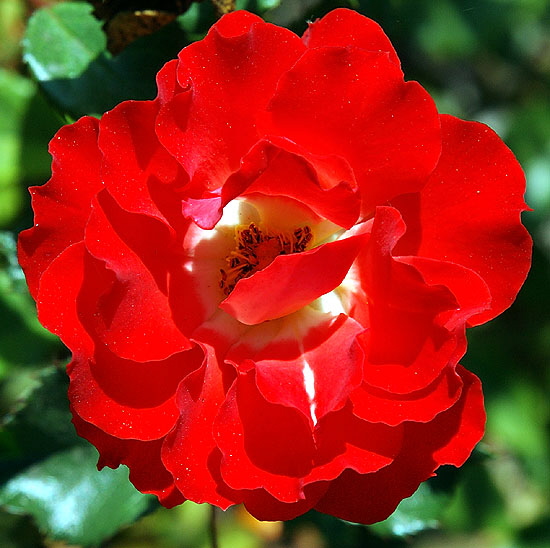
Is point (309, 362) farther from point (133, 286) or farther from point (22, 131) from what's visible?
point (22, 131)

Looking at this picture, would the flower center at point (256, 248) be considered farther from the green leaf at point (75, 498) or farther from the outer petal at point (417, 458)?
the green leaf at point (75, 498)

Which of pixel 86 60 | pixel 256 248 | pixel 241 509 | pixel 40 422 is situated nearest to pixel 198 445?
pixel 256 248

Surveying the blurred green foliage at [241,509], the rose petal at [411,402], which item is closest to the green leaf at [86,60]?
the blurred green foliage at [241,509]

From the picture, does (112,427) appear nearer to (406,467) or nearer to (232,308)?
(232,308)

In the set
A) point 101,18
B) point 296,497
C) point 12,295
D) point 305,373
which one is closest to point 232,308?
point 305,373

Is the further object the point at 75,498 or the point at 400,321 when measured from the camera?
the point at 75,498

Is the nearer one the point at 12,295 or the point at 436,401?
the point at 436,401
